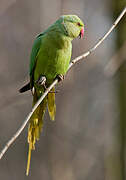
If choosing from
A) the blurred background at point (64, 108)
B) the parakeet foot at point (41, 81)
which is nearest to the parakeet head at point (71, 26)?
the parakeet foot at point (41, 81)

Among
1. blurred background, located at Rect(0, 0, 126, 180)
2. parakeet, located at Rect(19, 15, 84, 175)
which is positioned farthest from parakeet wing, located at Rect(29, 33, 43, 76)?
blurred background, located at Rect(0, 0, 126, 180)

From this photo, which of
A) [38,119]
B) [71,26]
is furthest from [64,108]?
[71,26]

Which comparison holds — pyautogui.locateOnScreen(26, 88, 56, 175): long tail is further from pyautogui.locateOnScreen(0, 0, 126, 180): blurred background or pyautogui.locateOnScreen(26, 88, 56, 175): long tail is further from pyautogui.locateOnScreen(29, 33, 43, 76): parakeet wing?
pyautogui.locateOnScreen(0, 0, 126, 180): blurred background

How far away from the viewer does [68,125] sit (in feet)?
26.1

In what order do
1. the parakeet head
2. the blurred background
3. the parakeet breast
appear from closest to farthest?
the parakeet breast < the parakeet head < the blurred background

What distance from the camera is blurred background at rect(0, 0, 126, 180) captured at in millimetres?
7680

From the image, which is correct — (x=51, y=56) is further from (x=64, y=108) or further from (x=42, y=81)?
(x=64, y=108)

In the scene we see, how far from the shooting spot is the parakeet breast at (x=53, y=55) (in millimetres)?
3697

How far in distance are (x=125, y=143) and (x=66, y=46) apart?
242 cm

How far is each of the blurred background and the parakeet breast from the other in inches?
131

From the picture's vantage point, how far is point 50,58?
3703 millimetres

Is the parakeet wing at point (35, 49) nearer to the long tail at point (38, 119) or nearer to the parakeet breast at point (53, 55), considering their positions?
the parakeet breast at point (53, 55)

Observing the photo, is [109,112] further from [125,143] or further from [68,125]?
[125,143]

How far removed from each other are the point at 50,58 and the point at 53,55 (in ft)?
0.15
